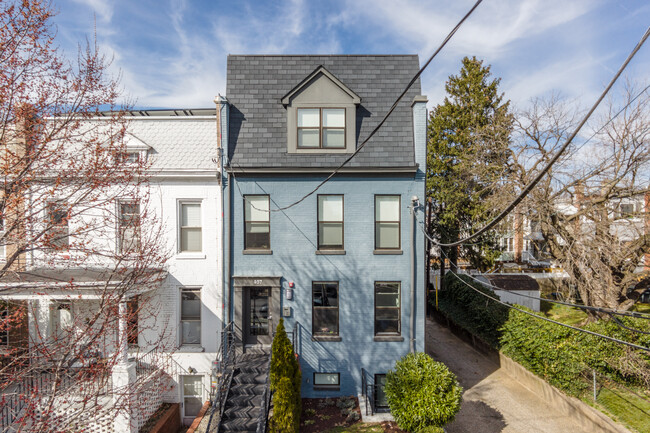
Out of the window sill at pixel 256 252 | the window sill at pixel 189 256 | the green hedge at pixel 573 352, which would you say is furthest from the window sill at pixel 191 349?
the green hedge at pixel 573 352

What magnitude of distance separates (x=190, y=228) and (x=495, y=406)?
11301 mm

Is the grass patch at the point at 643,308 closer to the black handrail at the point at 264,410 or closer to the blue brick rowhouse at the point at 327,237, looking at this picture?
the blue brick rowhouse at the point at 327,237

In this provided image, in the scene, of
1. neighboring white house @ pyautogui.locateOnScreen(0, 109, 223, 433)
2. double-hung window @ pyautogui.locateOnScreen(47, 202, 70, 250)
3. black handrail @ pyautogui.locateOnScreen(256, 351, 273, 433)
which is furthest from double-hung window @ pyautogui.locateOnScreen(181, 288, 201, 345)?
double-hung window @ pyautogui.locateOnScreen(47, 202, 70, 250)

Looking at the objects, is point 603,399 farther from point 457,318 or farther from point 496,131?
point 496,131

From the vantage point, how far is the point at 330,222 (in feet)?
34.6

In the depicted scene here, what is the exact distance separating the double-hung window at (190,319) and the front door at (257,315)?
1536mm

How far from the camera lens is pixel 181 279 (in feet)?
33.6

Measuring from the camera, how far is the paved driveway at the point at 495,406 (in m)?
9.30

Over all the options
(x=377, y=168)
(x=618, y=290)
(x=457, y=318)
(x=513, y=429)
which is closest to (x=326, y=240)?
(x=377, y=168)

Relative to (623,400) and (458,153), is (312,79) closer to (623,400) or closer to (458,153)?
(623,400)

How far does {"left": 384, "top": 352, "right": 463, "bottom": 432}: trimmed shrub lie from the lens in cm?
827

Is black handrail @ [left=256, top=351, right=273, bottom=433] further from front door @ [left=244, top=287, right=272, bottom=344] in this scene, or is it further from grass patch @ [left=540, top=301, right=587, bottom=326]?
grass patch @ [left=540, top=301, right=587, bottom=326]

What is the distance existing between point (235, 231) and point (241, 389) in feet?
14.9

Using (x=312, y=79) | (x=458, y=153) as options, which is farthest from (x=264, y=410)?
(x=458, y=153)
